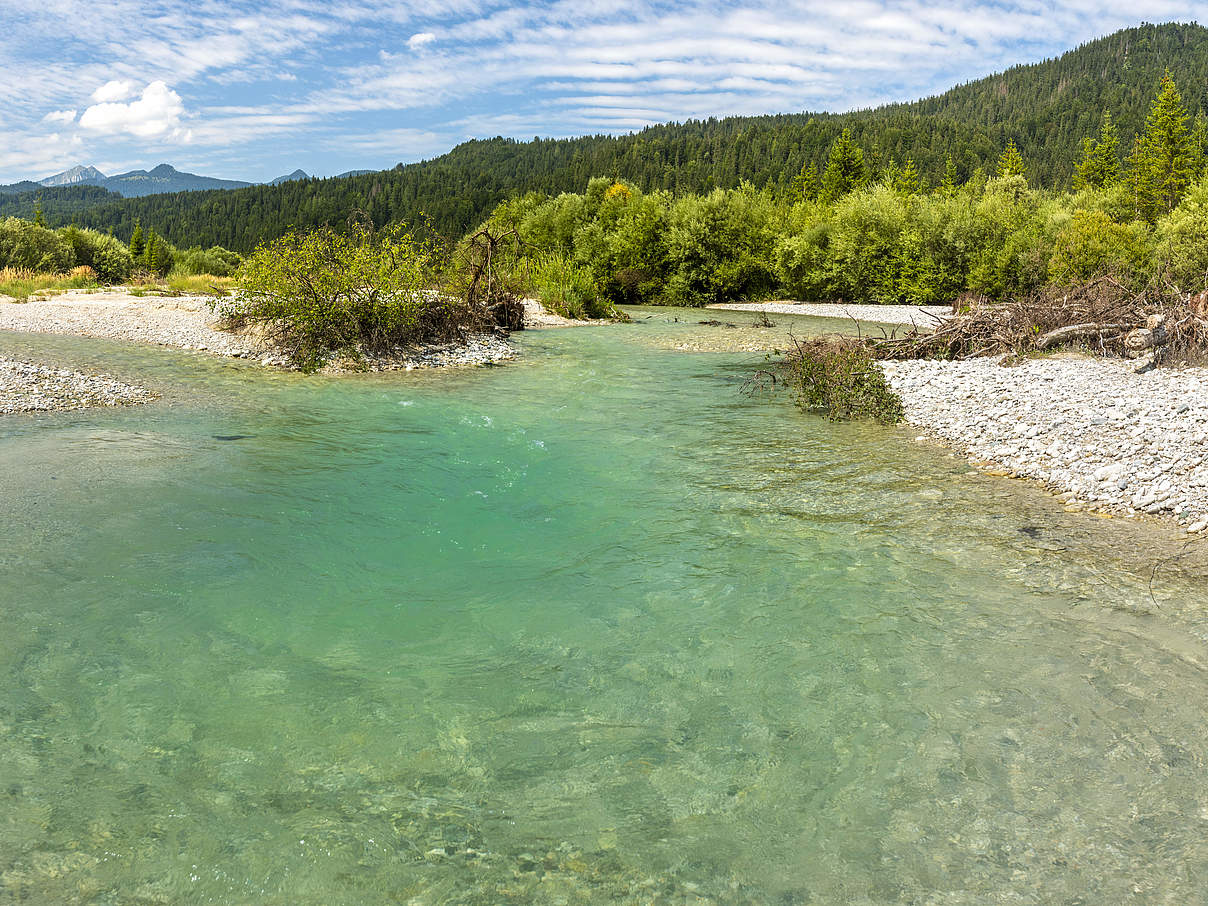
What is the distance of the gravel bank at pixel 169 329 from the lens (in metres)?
23.1

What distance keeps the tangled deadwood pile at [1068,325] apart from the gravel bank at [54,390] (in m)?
17.8

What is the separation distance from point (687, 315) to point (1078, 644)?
37.1 m

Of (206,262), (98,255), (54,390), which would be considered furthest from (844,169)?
(54,390)

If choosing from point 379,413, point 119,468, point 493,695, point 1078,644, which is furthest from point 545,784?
point 379,413

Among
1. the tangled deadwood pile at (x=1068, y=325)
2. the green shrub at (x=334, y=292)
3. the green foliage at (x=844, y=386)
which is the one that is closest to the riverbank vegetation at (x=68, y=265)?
the green shrub at (x=334, y=292)

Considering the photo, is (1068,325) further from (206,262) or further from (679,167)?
(679,167)

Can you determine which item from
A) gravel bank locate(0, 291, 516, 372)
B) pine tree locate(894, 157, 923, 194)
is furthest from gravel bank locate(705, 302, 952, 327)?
pine tree locate(894, 157, 923, 194)

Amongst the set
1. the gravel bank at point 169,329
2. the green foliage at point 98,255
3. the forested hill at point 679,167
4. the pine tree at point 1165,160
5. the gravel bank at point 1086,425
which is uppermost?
the forested hill at point 679,167

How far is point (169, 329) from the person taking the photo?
26.7 meters

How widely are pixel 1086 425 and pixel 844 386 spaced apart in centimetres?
486

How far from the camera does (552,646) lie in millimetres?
6566

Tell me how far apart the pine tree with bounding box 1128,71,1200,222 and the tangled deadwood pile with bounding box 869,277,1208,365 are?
6451 centimetres

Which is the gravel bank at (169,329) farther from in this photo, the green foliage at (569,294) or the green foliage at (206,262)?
the green foliage at (206,262)

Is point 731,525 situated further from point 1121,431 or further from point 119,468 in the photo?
point 119,468
